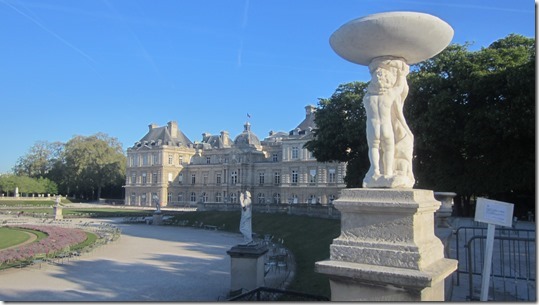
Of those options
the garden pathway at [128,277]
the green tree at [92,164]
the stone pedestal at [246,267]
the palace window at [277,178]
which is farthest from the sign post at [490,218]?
the green tree at [92,164]

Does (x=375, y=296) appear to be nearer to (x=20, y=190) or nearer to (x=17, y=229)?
(x=17, y=229)

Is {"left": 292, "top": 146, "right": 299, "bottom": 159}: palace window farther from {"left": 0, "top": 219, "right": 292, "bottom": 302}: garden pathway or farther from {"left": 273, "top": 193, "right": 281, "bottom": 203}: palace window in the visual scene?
{"left": 0, "top": 219, "right": 292, "bottom": 302}: garden pathway

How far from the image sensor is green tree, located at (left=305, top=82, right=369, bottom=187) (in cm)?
2422

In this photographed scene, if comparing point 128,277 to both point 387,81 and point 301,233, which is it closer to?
point 387,81

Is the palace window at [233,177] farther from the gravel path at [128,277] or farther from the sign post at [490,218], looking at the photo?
the sign post at [490,218]

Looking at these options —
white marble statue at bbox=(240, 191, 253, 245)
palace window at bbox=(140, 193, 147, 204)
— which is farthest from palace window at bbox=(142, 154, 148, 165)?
white marble statue at bbox=(240, 191, 253, 245)

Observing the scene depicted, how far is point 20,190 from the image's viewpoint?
67188 millimetres

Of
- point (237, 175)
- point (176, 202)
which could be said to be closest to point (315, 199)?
point (237, 175)

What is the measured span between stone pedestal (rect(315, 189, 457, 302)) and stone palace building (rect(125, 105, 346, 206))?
4924 cm

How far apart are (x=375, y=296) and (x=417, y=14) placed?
7.79 ft

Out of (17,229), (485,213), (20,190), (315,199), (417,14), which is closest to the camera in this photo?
(417,14)

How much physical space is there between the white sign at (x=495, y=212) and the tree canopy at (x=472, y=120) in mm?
14054

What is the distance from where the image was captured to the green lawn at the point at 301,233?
11388 millimetres

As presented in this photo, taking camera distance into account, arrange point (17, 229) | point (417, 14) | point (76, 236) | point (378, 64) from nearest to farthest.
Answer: point (417, 14)
point (378, 64)
point (76, 236)
point (17, 229)
